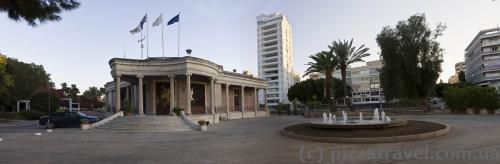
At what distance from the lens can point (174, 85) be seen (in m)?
36.0

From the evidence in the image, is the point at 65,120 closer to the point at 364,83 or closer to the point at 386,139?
the point at 386,139

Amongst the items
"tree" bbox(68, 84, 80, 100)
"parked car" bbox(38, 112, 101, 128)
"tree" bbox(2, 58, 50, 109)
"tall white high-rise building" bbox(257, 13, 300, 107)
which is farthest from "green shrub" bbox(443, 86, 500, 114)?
"tree" bbox(68, 84, 80, 100)

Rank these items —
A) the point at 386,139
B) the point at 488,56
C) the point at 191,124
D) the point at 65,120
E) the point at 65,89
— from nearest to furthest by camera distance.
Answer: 1. the point at 386,139
2. the point at 191,124
3. the point at 65,120
4. the point at 488,56
5. the point at 65,89

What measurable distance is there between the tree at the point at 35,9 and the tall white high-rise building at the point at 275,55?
135 m

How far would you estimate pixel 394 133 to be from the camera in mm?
16547

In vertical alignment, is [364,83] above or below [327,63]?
above

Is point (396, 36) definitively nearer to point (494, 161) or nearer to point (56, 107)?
point (494, 161)

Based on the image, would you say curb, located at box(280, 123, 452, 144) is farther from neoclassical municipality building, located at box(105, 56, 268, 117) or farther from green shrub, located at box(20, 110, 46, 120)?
green shrub, located at box(20, 110, 46, 120)

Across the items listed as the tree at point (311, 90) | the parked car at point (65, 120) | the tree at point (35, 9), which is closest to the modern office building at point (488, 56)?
the tree at point (311, 90)

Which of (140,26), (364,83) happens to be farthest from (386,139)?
(364,83)

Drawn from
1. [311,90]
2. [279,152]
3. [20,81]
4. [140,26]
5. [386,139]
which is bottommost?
[279,152]

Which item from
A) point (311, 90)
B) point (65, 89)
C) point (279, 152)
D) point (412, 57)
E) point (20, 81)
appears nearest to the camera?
point (279, 152)

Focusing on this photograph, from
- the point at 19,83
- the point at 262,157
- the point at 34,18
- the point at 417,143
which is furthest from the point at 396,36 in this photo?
the point at 19,83

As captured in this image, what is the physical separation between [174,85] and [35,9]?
87.8 ft
